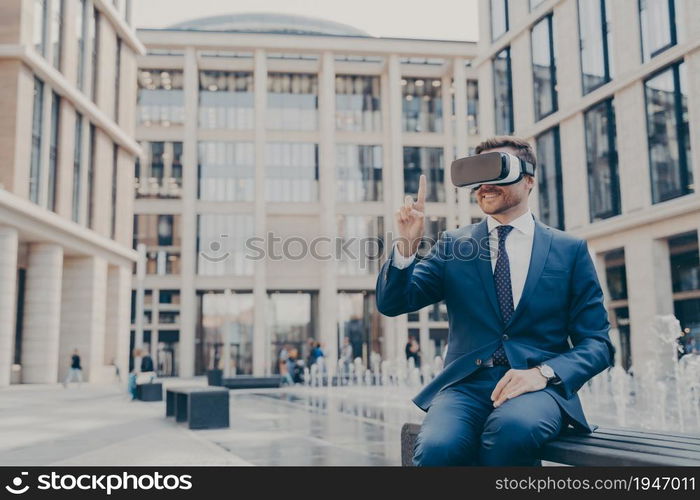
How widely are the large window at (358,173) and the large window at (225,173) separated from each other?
18.0 ft

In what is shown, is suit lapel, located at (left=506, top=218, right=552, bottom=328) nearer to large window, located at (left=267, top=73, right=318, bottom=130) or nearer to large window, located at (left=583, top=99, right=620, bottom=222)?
large window, located at (left=583, top=99, right=620, bottom=222)

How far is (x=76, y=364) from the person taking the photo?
28.0 m

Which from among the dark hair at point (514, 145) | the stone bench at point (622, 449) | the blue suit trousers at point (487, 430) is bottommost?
the stone bench at point (622, 449)

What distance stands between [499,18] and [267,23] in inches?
1220

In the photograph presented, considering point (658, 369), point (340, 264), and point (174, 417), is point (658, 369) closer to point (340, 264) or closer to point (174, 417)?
point (174, 417)

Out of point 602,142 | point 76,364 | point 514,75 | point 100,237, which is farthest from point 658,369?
point 100,237

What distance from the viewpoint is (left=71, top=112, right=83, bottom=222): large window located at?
31453 mm

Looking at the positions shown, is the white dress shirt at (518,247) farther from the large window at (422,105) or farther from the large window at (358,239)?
the large window at (422,105)

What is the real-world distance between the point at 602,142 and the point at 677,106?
3.98 m

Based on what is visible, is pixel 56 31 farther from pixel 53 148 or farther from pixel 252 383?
pixel 252 383

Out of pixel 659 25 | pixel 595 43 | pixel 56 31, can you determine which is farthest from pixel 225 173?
pixel 659 25

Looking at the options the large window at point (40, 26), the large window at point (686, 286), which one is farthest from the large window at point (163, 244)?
the large window at point (686, 286)

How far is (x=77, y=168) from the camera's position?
32.0m

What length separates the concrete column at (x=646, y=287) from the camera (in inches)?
966
